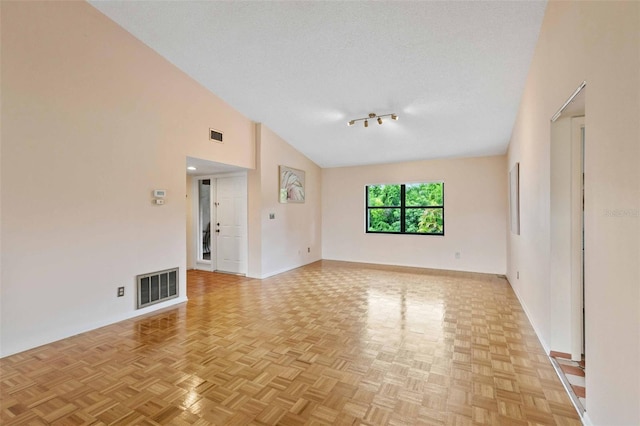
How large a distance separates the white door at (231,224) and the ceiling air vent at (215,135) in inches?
40.4

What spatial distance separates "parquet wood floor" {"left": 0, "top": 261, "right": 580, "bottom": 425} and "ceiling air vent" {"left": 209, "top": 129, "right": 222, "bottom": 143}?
249cm

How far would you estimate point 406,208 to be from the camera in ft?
21.5

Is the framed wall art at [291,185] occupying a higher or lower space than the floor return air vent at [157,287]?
higher

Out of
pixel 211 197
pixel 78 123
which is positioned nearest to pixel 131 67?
pixel 78 123

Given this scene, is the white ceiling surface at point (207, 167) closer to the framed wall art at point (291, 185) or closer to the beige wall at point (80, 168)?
the beige wall at point (80, 168)

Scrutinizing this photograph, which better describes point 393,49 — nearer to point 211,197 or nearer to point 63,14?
point 63,14

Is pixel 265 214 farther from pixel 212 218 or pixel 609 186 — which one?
pixel 609 186

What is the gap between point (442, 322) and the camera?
126 inches

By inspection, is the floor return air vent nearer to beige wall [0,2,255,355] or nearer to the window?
beige wall [0,2,255,355]

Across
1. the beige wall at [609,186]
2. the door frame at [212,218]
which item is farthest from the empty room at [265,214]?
the door frame at [212,218]

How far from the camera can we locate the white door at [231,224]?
562cm

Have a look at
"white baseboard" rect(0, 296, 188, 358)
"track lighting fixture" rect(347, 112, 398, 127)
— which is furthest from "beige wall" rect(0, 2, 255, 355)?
"track lighting fixture" rect(347, 112, 398, 127)

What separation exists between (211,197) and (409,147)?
13.4 ft

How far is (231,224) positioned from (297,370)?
4.03 m
